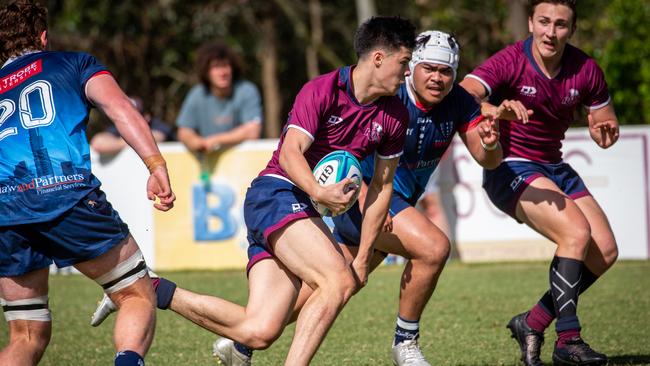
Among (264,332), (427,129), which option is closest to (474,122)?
(427,129)

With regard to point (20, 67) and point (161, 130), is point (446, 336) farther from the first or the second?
point (161, 130)

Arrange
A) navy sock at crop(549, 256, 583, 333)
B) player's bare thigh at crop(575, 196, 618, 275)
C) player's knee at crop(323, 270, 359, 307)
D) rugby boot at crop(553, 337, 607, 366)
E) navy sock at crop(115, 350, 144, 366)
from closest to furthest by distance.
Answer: navy sock at crop(115, 350, 144, 366) → player's knee at crop(323, 270, 359, 307) → rugby boot at crop(553, 337, 607, 366) → navy sock at crop(549, 256, 583, 333) → player's bare thigh at crop(575, 196, 618, 275)

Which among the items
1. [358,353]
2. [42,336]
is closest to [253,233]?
[42,336]

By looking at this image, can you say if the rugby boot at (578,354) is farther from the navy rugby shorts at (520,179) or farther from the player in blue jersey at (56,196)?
the player in blue jersey at (56,196)

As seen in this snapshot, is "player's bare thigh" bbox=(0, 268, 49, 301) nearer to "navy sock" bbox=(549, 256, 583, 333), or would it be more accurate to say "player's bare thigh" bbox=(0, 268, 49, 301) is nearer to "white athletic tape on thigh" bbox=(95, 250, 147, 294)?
"white athletic tape on thigh" bbox=(95, 250, 147, 294)

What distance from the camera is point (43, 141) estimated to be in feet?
14.5

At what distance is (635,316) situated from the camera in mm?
7684

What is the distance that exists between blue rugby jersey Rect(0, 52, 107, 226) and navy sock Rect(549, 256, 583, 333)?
117 inches

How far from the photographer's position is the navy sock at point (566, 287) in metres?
5.98

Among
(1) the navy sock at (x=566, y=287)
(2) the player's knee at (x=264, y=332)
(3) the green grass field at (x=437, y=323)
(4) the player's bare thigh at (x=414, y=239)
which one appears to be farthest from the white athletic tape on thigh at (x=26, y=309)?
(1) the navy sock at (x=566, y=287)

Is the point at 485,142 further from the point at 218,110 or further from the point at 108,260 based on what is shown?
the point at 218,110

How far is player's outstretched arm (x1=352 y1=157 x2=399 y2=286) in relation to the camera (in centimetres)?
531

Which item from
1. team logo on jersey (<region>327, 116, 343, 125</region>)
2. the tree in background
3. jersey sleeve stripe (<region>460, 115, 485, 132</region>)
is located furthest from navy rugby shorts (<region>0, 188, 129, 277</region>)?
the tree in background

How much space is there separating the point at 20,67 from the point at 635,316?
518 cm
